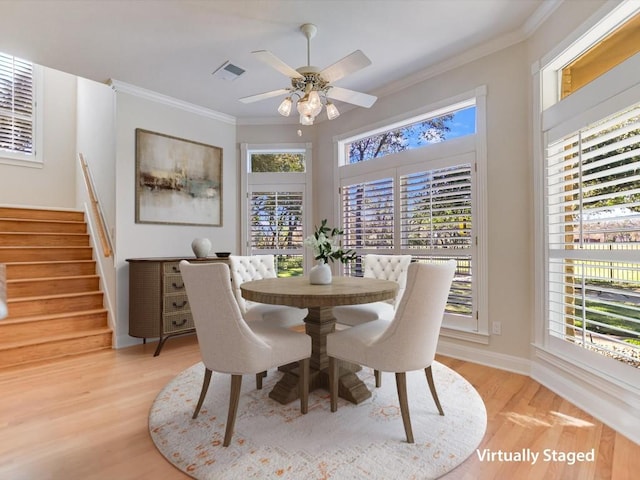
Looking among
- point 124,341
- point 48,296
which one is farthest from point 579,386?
point 48,296

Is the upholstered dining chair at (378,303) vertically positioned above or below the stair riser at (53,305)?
above

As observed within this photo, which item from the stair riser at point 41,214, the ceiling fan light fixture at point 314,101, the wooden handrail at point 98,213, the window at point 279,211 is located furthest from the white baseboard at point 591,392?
the stair riser at point 41,214

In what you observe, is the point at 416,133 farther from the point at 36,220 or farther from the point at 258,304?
the point at 36,220

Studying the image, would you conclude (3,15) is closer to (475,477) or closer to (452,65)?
(452,65)

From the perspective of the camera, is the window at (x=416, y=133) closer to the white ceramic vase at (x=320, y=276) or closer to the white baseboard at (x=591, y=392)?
the white ceramic vase at (x=320, y=276)

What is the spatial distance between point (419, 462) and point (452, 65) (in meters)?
3.33

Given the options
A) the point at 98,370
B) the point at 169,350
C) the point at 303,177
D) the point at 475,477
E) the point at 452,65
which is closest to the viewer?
the point at 475,477

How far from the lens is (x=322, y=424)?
79.1 inches

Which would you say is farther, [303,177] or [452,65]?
[303,177]

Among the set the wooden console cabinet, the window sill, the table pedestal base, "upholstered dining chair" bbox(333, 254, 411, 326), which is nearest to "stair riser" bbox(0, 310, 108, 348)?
the wooden console cabinet

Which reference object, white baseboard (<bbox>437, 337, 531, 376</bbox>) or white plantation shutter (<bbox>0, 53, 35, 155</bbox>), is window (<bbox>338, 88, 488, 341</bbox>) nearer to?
white baseboard (<bbox>437, 337, 531, 376</bbox>)

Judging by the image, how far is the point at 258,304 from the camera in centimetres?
318

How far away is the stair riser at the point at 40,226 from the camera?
4.29 m

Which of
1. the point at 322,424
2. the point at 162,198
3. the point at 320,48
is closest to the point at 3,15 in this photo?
the point at 162,198
